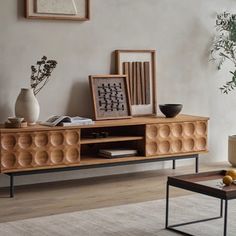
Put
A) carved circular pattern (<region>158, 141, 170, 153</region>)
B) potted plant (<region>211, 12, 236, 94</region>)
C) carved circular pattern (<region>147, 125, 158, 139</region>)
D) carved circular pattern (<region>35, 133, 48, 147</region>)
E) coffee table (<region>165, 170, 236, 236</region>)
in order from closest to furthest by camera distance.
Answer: coffee table (<region>165, 170, 236, 236</region>)
carved circular pattern (<region>35, 133, 48, 147</region>)
carved circular pattern (<region>147, 125, 158, 139</region>)
carved circular pattern (<region>158, 141, 170, 153</region>)
potted plant (<region>211, 12, 236, 94</region>)

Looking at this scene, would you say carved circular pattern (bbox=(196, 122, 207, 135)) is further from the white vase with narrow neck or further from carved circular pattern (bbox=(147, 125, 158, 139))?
the white vase with narrow neck

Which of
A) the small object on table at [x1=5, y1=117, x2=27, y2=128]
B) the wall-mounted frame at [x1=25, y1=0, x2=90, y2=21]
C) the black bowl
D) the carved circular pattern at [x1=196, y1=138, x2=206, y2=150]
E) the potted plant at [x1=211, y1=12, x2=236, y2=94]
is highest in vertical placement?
the wall-mounted frame at [x1=25, y1=0, x2=90, y2=21]

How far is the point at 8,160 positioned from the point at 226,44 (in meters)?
2.77

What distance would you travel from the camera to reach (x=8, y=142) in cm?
478

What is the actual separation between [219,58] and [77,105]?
1849 mm

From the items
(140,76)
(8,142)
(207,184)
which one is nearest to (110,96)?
(140,76)

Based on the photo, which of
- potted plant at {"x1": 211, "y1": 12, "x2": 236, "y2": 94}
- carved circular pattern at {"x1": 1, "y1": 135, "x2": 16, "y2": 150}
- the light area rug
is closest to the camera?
the light area rug

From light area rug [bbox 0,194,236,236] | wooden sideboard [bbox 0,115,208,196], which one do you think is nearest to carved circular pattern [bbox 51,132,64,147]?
wooden sideboard [bbox 0,115,208,196]

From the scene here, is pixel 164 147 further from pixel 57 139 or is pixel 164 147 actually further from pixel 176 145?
pixel 57 139

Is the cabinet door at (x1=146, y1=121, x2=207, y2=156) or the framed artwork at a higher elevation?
the framed artwork

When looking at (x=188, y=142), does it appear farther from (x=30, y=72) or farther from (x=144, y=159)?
(x=30, y=72)

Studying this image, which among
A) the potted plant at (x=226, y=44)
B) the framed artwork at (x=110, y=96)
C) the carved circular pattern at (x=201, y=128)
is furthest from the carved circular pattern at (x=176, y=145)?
the potted plant at (x=226, y=44)

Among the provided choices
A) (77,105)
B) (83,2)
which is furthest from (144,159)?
(83,2)

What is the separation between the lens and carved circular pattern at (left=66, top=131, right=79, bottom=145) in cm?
505
